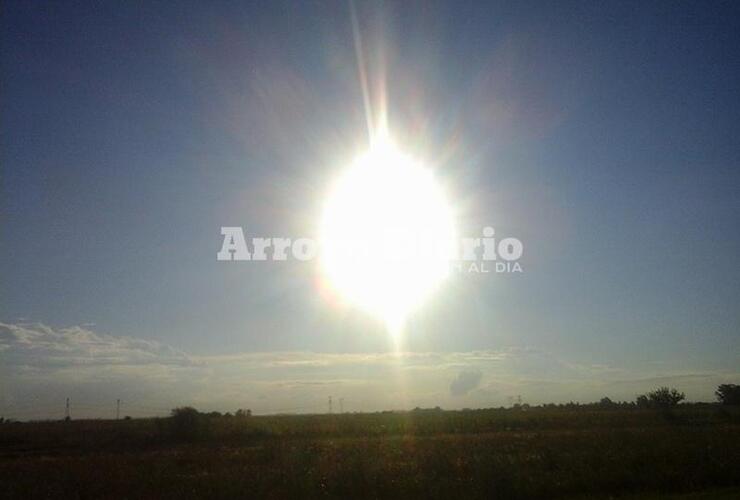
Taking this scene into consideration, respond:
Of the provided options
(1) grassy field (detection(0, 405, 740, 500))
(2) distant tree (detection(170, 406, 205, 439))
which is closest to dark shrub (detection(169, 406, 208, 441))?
(2) distant tree (detection(170, 406, 205, 439))

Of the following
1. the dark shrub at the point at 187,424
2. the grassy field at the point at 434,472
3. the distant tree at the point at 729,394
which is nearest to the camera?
the grassy field at the point at 434,472

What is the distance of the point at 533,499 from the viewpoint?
2356cm

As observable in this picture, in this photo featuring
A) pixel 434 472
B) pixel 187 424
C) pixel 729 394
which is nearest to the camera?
pixel 434 472

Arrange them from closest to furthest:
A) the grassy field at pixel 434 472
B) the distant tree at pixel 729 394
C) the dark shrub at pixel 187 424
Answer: the grassy field at pixel 434 472
the dark shrub at pixel 187 424
the distant tree at pixel 729 394

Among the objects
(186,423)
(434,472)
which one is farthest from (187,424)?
(434,472)

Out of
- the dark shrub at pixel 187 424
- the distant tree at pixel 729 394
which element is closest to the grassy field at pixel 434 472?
the dark shrub at pixel 187 424

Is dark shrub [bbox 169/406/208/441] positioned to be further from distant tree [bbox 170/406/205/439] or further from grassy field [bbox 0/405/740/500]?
grassy field [bbox 0/405/740/500]

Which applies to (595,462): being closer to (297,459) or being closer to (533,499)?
(533,499)

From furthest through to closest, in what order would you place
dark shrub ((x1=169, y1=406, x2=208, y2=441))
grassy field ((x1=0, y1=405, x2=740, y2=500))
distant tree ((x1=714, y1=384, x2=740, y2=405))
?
distant tree ((x1=714, y1=384, x2=740, y2=405))
dark shrub ((x1=169, y1=406, x2=208, y2=441))
grassy field ((x1=0, y1=405, x2=740, y2=500))

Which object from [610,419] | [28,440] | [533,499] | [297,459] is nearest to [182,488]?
[297,459]

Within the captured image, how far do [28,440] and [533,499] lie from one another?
50762mm

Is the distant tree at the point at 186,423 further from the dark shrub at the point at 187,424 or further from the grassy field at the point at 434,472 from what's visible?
the grassy field at the point at 434,472

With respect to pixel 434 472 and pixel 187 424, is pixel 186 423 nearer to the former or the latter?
pixel 187 424

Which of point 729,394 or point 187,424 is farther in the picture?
point 729,394
